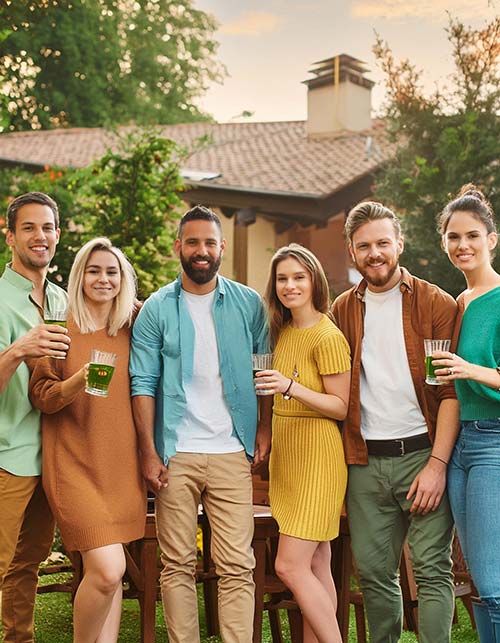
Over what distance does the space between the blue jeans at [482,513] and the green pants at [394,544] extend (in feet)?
0.46

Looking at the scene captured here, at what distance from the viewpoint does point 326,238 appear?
42.5 ft

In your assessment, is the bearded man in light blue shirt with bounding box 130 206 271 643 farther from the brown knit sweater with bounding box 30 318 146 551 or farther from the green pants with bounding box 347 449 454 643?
the green pants with bounding box 347 449 454 643

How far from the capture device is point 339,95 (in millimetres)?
14570

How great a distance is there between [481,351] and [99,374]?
1.50 metres

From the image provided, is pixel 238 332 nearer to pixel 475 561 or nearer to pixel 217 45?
pixel 475 561

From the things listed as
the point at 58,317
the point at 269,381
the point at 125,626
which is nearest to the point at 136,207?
the point at 125,626

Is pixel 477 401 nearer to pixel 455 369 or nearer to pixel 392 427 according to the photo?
pixel 455 369

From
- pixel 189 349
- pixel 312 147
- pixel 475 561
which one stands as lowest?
pixel 475 561

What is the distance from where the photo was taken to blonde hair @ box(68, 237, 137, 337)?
3662 mm

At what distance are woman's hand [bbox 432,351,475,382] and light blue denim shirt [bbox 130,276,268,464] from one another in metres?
0.91

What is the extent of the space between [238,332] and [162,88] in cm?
2516

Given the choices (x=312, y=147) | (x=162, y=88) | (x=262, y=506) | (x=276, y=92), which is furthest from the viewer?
(x=162, y=88)

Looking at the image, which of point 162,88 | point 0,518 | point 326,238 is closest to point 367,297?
point 0,518

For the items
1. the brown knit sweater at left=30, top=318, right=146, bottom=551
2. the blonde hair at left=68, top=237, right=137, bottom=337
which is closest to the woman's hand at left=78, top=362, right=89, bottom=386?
the brown knit sweater at left=30, top=318, right=146, bottom=551
